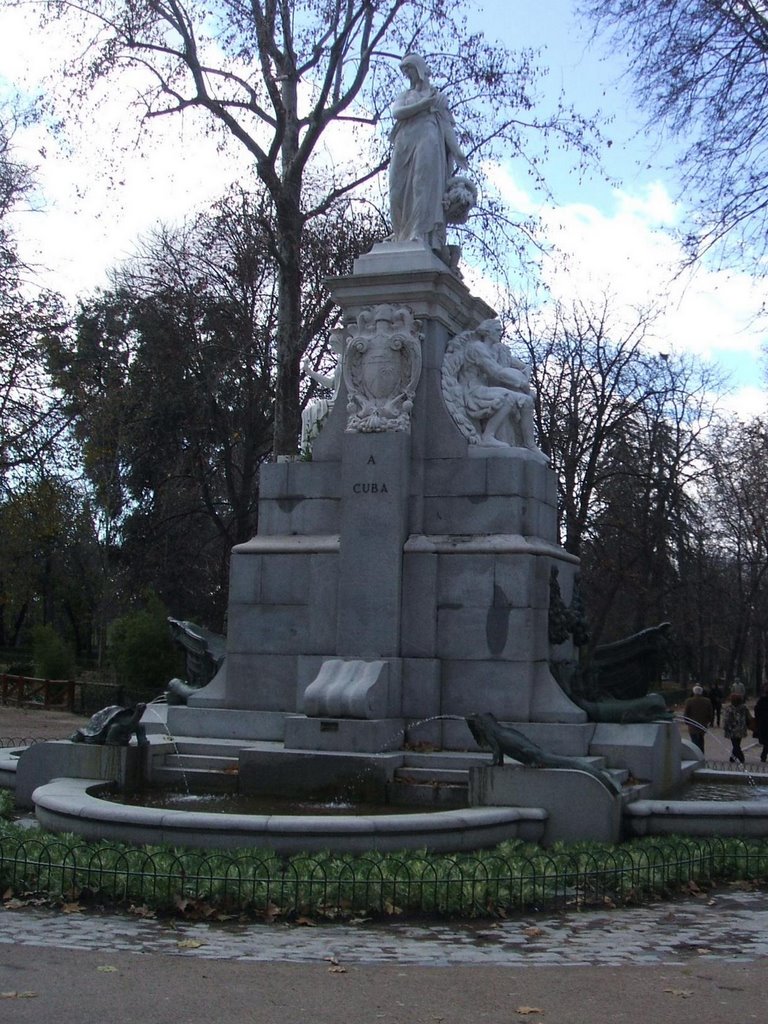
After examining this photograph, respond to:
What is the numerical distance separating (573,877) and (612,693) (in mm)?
4613

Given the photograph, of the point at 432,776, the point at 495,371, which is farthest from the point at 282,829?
the point at 495,371

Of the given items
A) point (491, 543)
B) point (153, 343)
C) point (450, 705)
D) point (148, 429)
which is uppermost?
point (153, 343)

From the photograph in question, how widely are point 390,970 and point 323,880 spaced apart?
122 cm

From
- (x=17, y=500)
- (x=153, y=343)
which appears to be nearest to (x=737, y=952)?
(x=17, y=500)

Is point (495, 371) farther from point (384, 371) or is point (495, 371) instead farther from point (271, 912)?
point (271, 912)

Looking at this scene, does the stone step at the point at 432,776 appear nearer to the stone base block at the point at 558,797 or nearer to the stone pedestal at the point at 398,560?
the stone pedestal at the point at 398,560

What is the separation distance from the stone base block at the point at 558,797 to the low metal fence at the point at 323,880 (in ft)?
3.10

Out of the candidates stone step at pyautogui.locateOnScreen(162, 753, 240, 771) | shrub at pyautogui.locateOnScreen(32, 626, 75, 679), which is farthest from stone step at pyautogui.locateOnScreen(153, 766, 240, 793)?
shrub at pyautogui.locateOnScreen(32, 626, 75, 679)

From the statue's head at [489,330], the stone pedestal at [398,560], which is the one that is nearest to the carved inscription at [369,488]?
the stone pedestal at [398,560]

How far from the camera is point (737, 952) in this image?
727 centimetres

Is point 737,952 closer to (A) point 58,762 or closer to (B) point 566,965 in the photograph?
(B) point 566,965

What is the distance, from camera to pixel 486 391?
13.2 metres

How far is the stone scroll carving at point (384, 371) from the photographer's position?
1297 cm

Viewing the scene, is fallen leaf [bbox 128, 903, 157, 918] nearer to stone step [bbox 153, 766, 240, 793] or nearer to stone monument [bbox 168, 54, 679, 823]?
stone step [bbox 153, 766, 240, 793]
